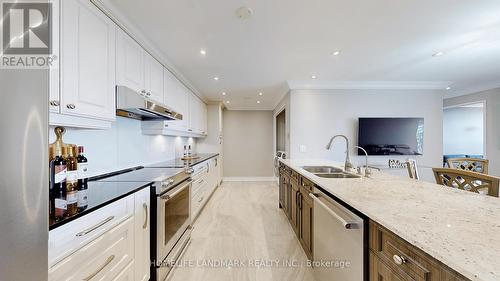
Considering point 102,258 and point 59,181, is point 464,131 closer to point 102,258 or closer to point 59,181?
Result: point 102,258

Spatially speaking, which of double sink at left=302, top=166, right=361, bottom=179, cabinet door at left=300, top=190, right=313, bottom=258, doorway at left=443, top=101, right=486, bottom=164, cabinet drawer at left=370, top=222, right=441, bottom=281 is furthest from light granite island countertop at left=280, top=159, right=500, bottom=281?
doorway at left=443, top=101, right=486, bottom=164

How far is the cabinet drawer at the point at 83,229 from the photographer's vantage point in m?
0.83

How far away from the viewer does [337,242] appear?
4.10 feet

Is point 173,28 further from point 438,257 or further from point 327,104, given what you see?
point 327,104

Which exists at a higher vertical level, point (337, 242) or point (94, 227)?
point (94, 227)

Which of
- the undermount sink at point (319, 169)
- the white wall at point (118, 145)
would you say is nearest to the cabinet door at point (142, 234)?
the white wall at point (118, 145)

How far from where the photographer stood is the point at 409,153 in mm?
3963

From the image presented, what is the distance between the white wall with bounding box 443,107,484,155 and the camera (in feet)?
21.0

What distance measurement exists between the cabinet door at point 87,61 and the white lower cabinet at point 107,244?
2.35 ft

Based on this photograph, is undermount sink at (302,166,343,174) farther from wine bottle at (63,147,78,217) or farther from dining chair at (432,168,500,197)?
wine bottle at (63,147,78,217)

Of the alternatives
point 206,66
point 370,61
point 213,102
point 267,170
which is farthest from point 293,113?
point 267,170

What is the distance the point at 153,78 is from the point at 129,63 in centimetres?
48

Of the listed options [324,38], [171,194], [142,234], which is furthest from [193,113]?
[142,234]

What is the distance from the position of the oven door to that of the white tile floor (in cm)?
32
